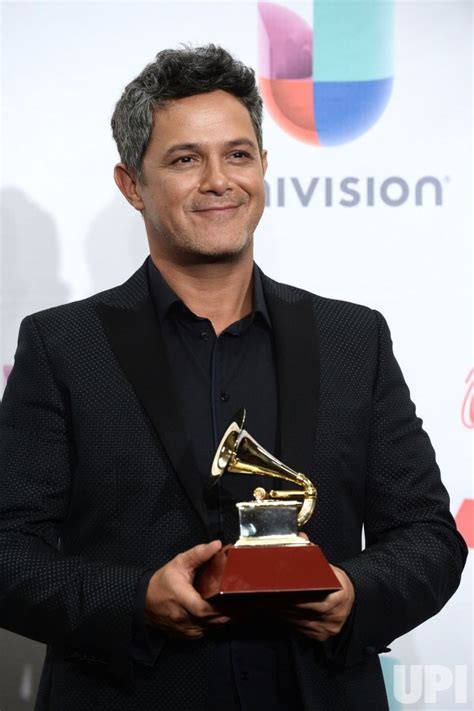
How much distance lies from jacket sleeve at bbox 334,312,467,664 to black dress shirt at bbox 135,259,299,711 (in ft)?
0.47

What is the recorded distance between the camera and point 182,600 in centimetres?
194

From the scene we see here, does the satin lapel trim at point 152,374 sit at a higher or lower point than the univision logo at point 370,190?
lower

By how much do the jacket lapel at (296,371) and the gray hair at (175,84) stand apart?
402 mm

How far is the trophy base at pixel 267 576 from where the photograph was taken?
1.90m

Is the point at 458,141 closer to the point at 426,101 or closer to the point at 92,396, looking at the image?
the point at 426,101

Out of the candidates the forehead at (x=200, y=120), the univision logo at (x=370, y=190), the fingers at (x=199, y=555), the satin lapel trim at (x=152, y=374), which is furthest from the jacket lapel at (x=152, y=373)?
the univision logo at (x=370, y=190)

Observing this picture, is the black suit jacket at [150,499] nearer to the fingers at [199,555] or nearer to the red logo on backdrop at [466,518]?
the fingers at [199,555]

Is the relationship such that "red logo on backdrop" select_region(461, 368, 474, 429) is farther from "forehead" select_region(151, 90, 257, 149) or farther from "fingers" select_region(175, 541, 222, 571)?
"fingers" select_region(175, 541, 222, 571)

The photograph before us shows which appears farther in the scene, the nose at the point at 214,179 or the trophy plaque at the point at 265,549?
the nose at the point at 214,179

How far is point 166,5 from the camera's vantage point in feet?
11.1

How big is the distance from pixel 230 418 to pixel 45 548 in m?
0.44

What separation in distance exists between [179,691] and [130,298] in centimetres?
81

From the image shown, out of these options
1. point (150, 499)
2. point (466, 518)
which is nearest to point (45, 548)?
point (150, 499)

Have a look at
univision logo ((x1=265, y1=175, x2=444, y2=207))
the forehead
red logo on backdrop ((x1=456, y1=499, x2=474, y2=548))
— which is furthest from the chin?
red logo on backdrop ((x1=456, y1=499, x2=474, y2=548))
